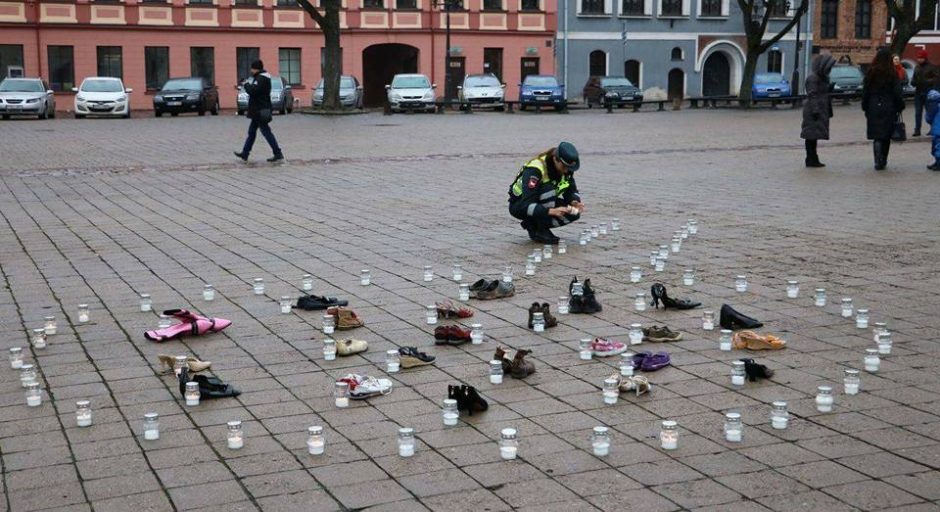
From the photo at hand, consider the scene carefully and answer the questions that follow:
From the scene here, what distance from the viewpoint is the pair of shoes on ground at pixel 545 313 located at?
8.14 m

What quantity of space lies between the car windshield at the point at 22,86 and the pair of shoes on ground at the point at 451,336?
3774 centimetres

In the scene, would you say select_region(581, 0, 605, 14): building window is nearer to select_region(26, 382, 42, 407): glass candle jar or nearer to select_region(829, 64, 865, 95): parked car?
select_region(829, 64, 865, 95): parked car

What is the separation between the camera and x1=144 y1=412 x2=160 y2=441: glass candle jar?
229 inches

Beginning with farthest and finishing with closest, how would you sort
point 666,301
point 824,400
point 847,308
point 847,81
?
point 847,81, point 666,301, point 847,308, point 824,400

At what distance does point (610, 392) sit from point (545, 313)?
6.02 feet

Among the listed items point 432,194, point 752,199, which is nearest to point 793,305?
point 752,199

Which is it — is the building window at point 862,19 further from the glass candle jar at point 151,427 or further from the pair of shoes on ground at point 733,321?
the glass candle jar at point 151,427

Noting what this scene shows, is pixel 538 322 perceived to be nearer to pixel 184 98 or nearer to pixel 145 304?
pixel 145 304

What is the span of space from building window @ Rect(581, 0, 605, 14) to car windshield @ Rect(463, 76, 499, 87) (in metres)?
15.1

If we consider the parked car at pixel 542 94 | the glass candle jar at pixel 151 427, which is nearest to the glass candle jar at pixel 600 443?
the glass candle jar at pixel 151 427

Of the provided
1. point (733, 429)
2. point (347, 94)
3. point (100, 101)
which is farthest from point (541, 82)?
point (733, 429)

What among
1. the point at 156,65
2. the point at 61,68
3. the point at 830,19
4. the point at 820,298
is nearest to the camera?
the point at 820,298

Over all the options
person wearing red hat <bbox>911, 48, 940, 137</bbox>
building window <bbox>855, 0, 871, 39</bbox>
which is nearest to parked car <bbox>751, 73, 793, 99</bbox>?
building window <bbox>855, 0, 871, 39</bbox>

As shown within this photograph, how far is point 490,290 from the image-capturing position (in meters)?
9.16
